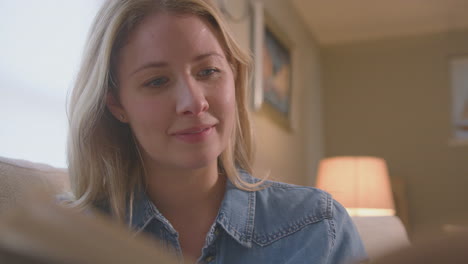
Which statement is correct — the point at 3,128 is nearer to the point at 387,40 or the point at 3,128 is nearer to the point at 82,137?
the point at 82,137

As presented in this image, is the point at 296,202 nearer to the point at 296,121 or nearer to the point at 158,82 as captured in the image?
the point at 158,82

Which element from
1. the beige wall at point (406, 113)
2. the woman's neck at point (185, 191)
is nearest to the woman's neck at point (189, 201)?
the woman's neck at point (185, 191)

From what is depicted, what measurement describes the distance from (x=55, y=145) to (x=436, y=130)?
3.59m

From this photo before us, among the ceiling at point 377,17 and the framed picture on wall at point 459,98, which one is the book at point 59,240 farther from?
the framed picture on wall at point 459,98

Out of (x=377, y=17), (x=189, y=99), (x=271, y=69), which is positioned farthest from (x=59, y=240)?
(x=377, y=17)

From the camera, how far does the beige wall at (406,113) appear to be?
4.16 m

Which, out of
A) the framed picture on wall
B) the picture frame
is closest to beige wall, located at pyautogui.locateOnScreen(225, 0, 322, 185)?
the picture frame

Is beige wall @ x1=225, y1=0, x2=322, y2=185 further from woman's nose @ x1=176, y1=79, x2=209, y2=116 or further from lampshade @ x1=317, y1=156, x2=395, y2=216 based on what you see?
woman's nose @ x1=176, y1=79, x2=209, y2=116

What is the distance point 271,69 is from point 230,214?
2.25 meters

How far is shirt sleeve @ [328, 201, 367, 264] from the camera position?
2.97ft

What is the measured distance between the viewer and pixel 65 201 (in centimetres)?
103

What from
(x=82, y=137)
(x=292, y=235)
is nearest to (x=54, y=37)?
(x=82, y=137)

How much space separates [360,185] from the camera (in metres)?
2.56

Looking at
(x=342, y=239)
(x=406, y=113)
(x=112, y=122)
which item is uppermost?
(x=406, y=113)
